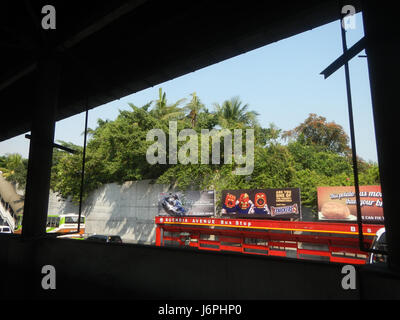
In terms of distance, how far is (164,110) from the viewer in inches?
1256

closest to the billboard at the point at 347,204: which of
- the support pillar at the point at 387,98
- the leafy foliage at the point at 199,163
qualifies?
the leafy foliage at the point at 199,163

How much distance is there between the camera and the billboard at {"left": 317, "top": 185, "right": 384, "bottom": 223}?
1895cm

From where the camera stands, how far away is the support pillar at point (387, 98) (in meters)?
3.31

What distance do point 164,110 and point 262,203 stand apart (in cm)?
1616

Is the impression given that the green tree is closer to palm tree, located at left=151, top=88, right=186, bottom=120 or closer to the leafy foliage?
the leafy foliage

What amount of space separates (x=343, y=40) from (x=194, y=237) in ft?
55.9

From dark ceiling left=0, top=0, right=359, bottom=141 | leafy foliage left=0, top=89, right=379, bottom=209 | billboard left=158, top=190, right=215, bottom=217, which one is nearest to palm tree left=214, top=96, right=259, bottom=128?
leafy foliage left=0, top=89, right=379, bottom=209

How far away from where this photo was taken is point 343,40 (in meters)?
4.11

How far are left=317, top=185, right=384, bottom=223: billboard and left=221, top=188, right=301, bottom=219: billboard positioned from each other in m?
1.77

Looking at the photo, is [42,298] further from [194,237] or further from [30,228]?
[194,237]

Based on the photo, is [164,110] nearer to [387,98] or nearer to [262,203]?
[262,203]

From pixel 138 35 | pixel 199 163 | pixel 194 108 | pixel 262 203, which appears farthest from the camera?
pixel 194 108

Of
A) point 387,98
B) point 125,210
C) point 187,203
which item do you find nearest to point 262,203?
point 187,203
